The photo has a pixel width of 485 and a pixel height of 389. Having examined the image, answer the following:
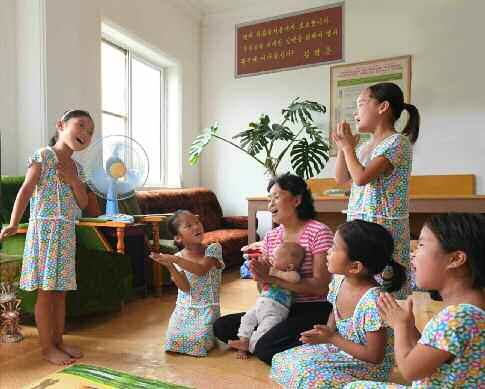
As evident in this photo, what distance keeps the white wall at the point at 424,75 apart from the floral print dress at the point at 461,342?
11.9 feet

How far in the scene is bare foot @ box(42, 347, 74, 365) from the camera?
179cm

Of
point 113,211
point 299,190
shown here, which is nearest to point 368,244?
point 299,190

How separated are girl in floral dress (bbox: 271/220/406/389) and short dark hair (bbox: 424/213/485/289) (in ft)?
1.11

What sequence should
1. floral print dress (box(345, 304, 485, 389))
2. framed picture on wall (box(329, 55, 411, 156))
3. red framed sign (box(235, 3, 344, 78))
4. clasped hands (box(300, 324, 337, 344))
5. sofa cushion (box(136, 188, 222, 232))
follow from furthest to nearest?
1. red framed sign (box(235, 3, 344, 78))
2. framed picture on wall (box(329, 55, 411, 156))
3. sofa cushion (box(136, 188, 222, 232))
4. clasped hands (box(300, 324, 337, 344))
5. floral print dress (box(345, 304, 485, 389))

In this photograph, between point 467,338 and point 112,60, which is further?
point 112,60

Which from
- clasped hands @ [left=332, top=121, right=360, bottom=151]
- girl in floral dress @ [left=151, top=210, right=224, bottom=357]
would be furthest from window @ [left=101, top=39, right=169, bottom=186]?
clasped hands @ [left=332, top=121, right=360, bottom=151]

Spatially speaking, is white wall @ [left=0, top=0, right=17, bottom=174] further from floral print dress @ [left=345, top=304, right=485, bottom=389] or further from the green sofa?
floral print dress @ [left=345, top=304, right=485, bottom=389]

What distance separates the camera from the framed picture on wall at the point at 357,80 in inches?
165

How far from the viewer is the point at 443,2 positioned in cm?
404

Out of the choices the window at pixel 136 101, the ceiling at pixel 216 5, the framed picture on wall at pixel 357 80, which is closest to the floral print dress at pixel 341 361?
the window at pixel 136 101

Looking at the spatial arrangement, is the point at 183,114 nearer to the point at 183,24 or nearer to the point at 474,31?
the point at 183,24

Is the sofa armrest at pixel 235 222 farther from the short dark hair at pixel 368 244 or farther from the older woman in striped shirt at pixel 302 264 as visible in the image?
the short dark hair at pixel 368 244

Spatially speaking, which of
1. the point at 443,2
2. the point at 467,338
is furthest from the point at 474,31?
the point at 467,338

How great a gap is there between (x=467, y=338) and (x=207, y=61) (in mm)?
4884
